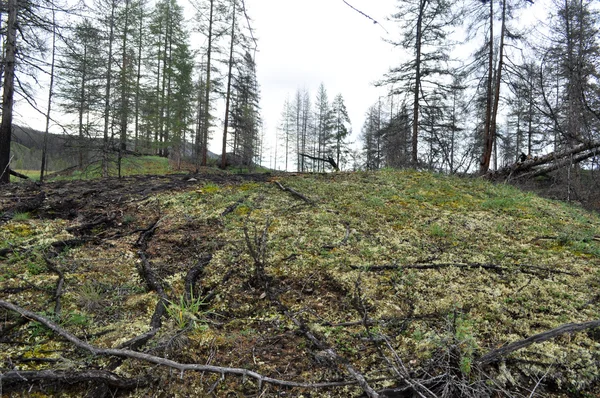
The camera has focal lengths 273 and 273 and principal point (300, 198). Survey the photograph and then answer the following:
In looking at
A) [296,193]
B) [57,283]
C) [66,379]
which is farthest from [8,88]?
[66,379]

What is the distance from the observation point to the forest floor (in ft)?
5.68

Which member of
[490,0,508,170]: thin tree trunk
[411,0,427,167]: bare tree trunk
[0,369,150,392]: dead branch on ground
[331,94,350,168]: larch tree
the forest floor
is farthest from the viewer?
[331,94,350,168]: larch tree

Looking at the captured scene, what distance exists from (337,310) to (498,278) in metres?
1.90


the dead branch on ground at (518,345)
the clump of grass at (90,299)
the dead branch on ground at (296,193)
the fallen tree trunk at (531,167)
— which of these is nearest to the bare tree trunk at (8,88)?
the dead branch on ground at (296,193)

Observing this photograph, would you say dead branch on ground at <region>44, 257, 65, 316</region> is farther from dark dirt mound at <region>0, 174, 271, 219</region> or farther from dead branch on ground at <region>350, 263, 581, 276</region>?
dead branch on ground at <region>350, 263, 581, 276</region>

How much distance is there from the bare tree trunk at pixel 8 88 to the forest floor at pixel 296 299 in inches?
212

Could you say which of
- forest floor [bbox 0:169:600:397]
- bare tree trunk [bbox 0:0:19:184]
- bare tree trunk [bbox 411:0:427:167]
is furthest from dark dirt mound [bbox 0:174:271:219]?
bare tree trunk [bbox 411:0:427:167]

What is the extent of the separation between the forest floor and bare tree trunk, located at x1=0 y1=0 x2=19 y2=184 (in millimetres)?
5394

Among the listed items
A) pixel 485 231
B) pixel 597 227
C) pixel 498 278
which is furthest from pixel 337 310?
pixel 597 227

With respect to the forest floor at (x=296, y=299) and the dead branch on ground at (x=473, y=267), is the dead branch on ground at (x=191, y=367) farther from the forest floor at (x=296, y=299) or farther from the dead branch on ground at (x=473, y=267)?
the dead branch on ground at (x=473, y=267)

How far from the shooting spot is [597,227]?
191 inches

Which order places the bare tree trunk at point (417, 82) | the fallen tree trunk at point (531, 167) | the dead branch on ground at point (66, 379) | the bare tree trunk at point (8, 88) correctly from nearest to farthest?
the dead branch on ground at point (66, 379) → the fallen tree trunk at point (531, 167) → the bare tree trunk at point (8, 88) → the bare tree trunk at point (417, 82)

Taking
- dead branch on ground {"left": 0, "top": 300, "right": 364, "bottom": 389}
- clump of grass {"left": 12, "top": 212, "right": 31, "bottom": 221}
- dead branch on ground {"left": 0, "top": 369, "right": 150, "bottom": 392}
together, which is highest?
clump of grass {"left": 12, "top": 212, "right": 31, "bottom": 221}

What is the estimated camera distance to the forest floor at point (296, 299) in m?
1.73
